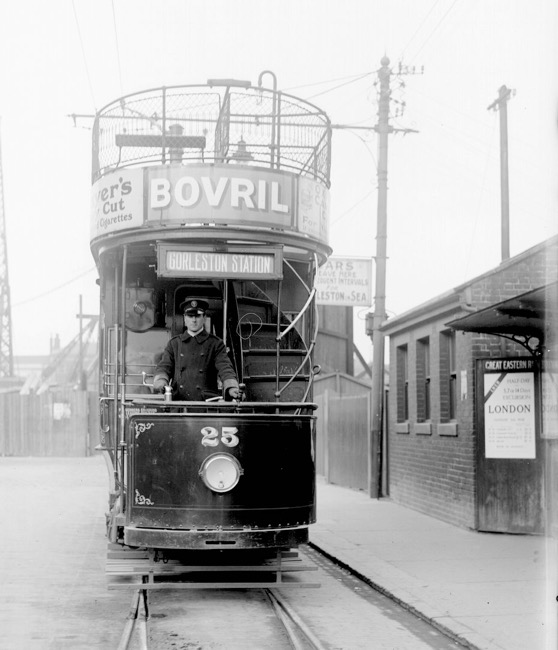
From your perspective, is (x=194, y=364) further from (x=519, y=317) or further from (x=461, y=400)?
(x=461, y=400)

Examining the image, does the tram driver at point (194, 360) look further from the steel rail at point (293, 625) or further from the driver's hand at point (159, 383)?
the steel rail at point (293, 625)

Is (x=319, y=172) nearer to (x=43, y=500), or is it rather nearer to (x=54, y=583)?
(x=54, y=583)

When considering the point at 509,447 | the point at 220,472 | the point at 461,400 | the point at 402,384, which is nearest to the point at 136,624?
the point at 220,472

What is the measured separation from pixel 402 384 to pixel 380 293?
2112 millimetres

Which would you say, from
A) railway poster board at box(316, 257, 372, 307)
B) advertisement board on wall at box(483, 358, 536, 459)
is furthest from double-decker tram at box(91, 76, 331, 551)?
railway poster board at box(316, 257, 372, 307)

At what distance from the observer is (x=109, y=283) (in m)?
10.5

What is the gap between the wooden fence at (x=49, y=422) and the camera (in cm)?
3409

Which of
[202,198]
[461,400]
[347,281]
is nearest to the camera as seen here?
[202,198]

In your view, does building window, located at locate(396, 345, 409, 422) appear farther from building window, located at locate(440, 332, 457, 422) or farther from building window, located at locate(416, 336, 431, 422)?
building window, located at locate(440, 332, 457, 422)

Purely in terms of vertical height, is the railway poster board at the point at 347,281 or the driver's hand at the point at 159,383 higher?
the railway poster board at the point at 347,281

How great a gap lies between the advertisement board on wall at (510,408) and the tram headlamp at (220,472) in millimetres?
5200

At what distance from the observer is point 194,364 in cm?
910

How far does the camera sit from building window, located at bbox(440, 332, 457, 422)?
14.3 m

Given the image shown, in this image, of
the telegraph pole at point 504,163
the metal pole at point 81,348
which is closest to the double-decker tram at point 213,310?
the telegraph pole at point 504,163
